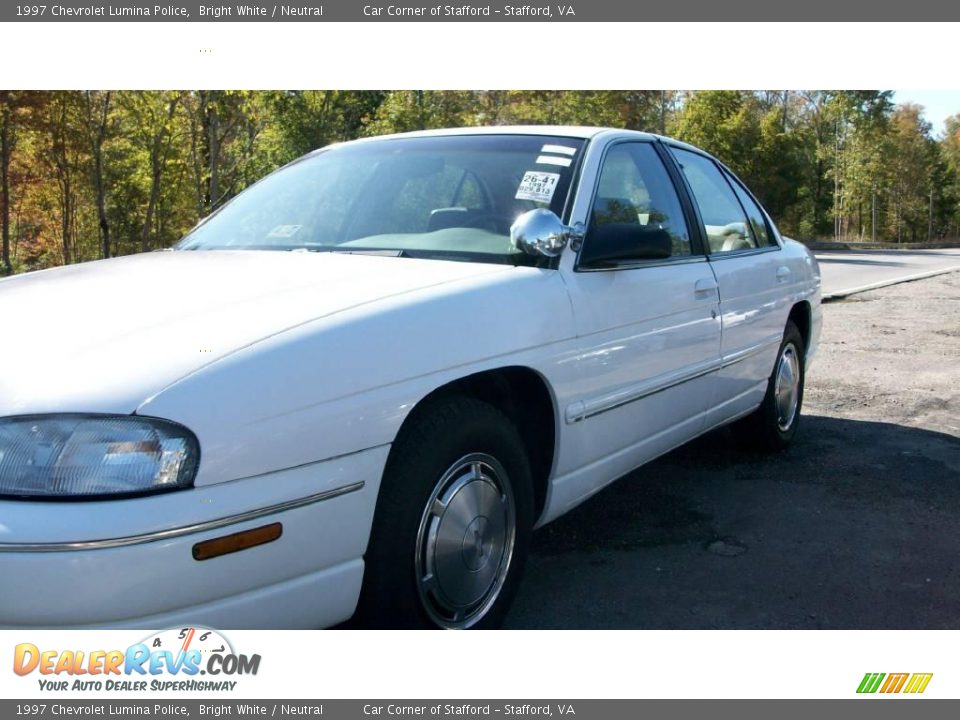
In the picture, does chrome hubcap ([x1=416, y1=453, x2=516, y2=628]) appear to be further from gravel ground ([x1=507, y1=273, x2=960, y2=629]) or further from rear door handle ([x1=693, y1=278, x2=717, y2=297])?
rear door handle ([x1=693, y1=278, x2=717, y2=297])

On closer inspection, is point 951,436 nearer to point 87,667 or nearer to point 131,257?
point 131,257

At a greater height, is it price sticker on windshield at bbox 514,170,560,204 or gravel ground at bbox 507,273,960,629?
price sticker on windshield at bbox 514,170,560,204

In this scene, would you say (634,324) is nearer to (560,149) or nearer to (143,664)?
(560,149)

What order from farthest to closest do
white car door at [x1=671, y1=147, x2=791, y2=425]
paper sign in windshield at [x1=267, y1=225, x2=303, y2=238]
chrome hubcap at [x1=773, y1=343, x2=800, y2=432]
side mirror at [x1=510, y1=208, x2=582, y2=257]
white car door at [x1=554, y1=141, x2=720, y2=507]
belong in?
chrome hubcap at [x1=773, y1=343, x2=800, y2=432]
white car door at [x1=671, y1=147, x2=791, y2=425]
paper sign in windshield at [x1=267, y1=225, x2=303, y2=238]
white car door at [x1=554, y1=141, x2=720, y2=507]
side mirror at [x1=510, y1=208, x2=582, y2=257]

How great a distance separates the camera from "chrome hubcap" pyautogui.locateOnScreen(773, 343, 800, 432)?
17.4ft

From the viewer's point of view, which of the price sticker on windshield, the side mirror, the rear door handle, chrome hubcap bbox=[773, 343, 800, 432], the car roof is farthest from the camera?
chrome hubcap bbox=[773, 343, 800, 432]

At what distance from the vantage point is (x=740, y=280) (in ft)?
15.0

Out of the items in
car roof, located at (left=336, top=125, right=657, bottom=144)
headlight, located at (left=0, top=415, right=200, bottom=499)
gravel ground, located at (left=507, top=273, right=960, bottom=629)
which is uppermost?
car roof, located at (left=336, top=125, right=657, bottom=144)

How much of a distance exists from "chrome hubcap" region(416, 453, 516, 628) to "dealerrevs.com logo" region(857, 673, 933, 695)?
1.10m

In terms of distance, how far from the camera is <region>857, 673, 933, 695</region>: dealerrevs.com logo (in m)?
2.75

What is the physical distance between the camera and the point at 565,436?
3.19 meters

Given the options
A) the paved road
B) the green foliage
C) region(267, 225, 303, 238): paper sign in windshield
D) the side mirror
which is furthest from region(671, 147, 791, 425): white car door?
the green foliage

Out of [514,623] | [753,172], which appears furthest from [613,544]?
[753,172]

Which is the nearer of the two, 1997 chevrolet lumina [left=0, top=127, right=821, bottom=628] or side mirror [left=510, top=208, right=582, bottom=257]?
1997 chevrolet lumina [left=0, top=127, right=821, bottom=628]
